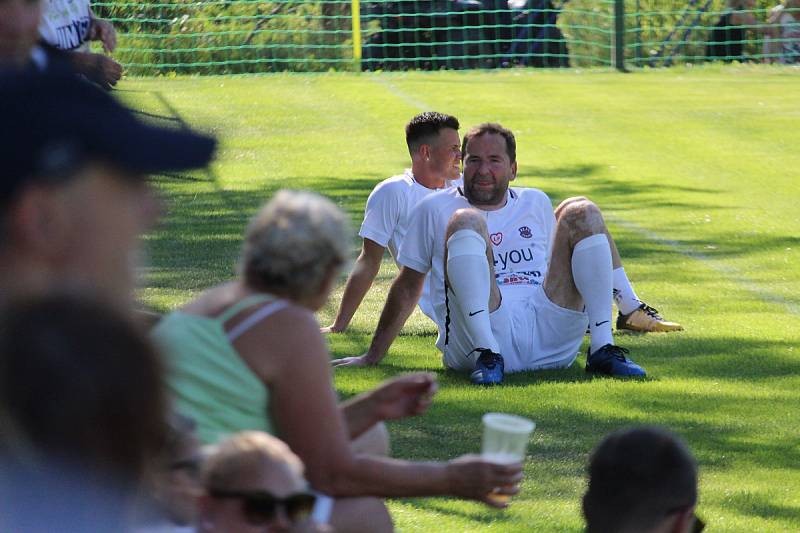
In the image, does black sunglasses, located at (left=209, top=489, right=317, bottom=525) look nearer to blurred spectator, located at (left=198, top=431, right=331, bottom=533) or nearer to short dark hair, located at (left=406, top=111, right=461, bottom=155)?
blurred spectator, located at (left=198, top=431, right=331, bottom=533)

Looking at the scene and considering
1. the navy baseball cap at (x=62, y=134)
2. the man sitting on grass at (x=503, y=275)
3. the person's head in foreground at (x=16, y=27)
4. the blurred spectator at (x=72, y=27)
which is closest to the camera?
the navy baseball cap at (x=62, y=134)

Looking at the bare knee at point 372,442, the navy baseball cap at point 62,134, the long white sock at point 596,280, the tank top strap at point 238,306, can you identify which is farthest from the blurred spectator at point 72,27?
the navy baseball cap at point 62,134

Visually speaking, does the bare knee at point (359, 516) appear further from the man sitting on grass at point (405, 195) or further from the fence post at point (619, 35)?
the fence post at point (619, 35)

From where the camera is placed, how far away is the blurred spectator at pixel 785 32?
74.7ft

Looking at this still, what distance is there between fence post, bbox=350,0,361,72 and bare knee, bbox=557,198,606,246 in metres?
15.1

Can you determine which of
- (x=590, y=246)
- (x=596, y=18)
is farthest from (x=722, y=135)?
(x=590, y=246)

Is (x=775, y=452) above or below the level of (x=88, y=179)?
below

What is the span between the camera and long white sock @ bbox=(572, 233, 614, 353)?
704 centimetres

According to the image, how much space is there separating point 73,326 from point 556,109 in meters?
17.8

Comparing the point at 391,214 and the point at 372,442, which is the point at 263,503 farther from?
the point at 391,214

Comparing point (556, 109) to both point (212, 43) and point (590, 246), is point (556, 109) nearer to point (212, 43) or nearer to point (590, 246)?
point (212, 43)

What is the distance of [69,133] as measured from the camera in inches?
→ 69.7

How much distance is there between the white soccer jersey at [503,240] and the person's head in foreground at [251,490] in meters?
4.51

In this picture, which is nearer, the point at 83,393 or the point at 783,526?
the point at 83,393
